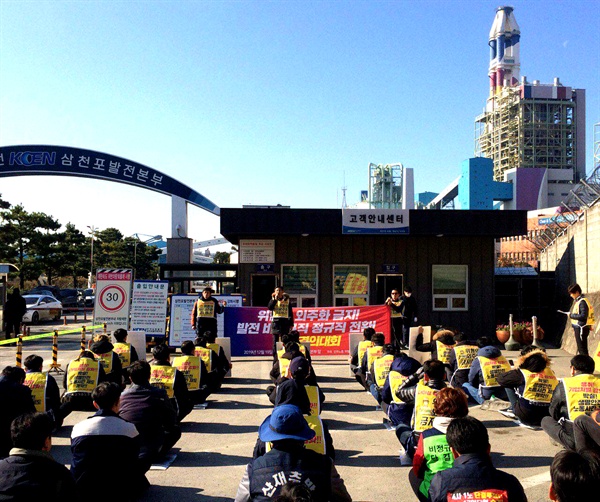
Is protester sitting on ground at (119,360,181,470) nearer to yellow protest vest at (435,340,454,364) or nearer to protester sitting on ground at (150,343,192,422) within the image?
protester sitting on ground at (150,343,192,422)

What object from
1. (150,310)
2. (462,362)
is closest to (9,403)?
(462,362)

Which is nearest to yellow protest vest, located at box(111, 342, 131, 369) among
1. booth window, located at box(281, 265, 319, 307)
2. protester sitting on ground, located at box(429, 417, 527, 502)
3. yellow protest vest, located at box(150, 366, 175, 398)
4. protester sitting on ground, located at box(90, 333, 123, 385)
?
protester sitting on ground, located at box(90, 333, 123, 385)

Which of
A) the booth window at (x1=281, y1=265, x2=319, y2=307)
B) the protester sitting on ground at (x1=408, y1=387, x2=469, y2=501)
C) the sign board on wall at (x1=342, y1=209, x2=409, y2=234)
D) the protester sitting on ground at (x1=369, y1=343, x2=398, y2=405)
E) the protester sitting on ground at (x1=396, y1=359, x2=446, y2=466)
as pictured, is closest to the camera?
the protester sitting on ground at (x1=408, y1=387, x2=469, y2=501)

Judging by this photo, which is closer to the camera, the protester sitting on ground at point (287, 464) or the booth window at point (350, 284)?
A: the protester sitting on ground at point (287, 464)

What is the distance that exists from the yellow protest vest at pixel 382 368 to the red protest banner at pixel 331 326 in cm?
735

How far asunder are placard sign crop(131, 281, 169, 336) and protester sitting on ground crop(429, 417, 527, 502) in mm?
14888

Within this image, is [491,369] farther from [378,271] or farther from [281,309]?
[378,271]

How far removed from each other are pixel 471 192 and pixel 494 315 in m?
77.5

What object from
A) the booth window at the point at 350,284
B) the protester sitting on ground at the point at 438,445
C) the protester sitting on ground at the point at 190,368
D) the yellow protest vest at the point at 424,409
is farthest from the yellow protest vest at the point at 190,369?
the booth window at the point at 350,284

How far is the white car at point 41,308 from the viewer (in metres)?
30.3

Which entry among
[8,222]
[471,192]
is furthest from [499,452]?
[471,192]

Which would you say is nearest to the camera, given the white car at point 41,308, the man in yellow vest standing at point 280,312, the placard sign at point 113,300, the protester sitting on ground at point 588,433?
the protester sitting on ground at point 588,433

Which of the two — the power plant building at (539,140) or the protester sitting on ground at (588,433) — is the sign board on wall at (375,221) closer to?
the protester sitting on ground at (588,433)

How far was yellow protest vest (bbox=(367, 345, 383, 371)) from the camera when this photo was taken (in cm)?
1057
